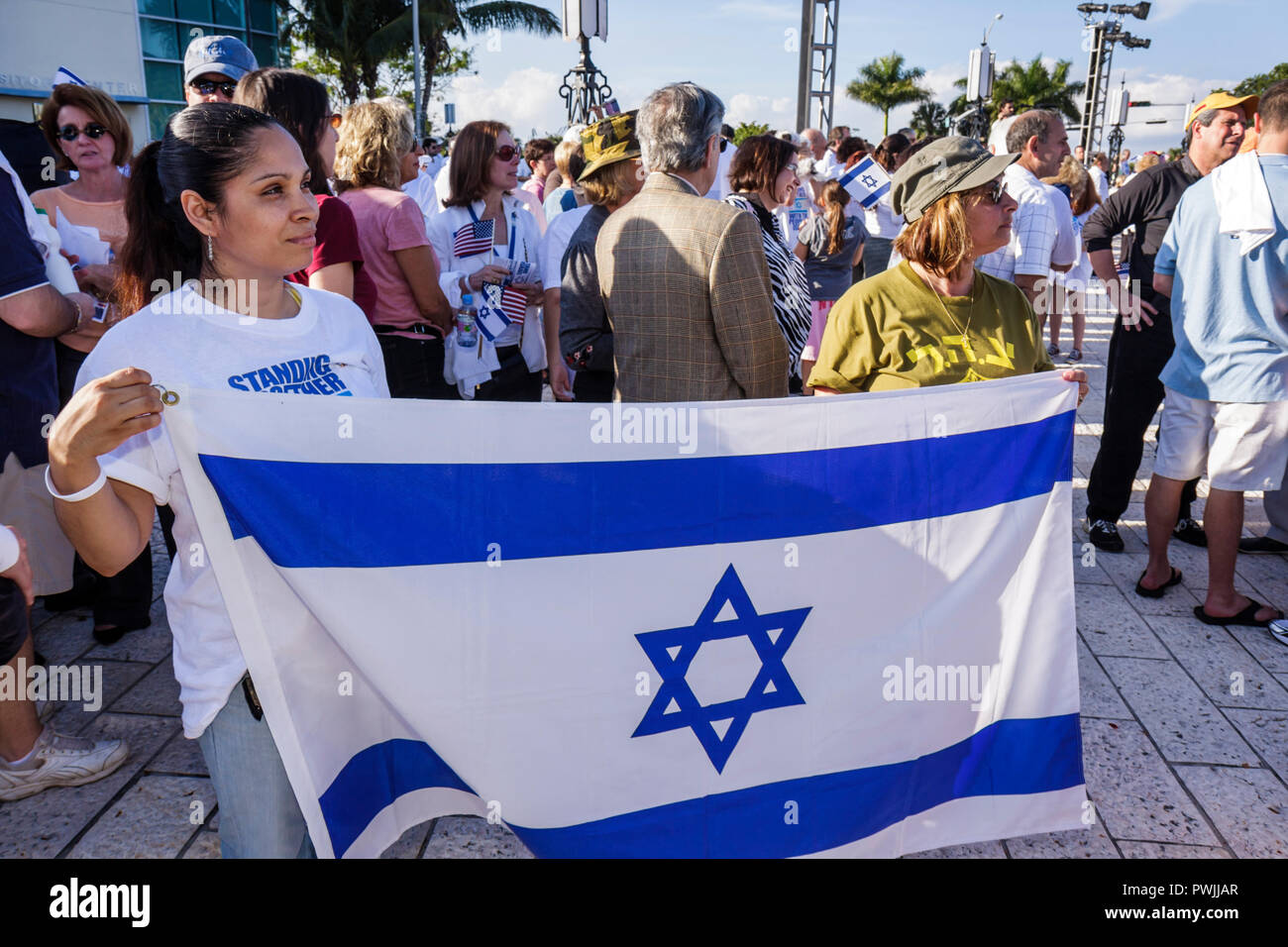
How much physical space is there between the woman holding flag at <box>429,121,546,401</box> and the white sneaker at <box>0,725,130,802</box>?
1942 mm

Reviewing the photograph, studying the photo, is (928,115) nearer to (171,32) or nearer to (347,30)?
(347,30)

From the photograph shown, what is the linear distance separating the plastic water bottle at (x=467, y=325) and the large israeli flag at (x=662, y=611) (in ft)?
7.22

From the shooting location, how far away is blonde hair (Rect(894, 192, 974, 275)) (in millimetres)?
2615

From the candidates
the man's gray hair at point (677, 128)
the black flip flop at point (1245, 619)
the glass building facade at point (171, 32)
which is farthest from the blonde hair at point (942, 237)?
the glass building facade at point (171, 32)

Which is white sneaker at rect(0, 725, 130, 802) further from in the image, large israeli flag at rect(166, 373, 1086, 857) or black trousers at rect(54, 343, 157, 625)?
large israeli flag at rect(166, 373, 1086, 857)

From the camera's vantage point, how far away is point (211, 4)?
82.4 feet

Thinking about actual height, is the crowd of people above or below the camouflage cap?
below

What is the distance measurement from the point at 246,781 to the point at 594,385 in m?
2.13

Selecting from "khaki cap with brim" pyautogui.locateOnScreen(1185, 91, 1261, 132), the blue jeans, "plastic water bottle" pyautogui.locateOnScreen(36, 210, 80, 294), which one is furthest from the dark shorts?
"khaki cap with brim" pyautogui.locateOnScreen(1185, 91, 1261, 132)

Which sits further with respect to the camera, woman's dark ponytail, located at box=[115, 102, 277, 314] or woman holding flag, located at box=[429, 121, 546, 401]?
woman holding flag, located at box=[429, 121, 546, 401]

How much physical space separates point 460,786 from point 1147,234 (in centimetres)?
439

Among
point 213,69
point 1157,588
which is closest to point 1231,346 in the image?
point 1157,588
